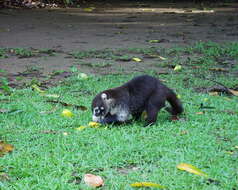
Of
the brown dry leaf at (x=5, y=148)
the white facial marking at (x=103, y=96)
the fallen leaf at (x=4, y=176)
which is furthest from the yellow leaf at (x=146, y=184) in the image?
the white facial marking at (x=103, y=96)

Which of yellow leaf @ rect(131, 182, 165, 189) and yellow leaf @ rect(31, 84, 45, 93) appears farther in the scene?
yellow leaf @ rect(31, 84, 45, 93)

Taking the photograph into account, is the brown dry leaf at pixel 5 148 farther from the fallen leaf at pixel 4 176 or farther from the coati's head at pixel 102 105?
the coati's head at pixel 102 105

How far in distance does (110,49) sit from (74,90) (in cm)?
337

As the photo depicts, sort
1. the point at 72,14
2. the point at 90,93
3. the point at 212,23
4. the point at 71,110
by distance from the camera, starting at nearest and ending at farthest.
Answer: the point at 71,110
the point at 90,93
the point at 212,23
the point at 72,14

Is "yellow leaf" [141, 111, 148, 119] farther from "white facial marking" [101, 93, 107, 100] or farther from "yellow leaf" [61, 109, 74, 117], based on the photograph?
"yellow leaf" [61, 109, 74, 117]

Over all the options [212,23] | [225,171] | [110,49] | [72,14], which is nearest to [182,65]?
[110,49]

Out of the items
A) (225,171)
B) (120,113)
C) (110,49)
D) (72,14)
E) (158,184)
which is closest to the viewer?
(158,184)

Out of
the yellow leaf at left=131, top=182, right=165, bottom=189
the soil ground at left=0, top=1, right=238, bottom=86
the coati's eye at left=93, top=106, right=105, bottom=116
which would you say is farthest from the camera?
the soil ground at left=0, top=1, right=238, bottom=86

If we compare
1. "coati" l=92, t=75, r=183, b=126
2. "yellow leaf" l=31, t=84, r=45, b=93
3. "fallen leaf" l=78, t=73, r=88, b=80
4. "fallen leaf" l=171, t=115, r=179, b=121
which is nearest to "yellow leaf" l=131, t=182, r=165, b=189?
"coati" l=92, t=75, r=183, b=126

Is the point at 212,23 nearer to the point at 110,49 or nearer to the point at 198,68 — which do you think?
the point at 110,49

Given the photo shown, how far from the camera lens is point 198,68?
317 inches

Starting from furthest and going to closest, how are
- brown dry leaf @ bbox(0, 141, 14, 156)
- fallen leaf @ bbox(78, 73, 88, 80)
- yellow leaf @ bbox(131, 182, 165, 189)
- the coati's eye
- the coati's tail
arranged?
fallen leaf @ bbox(78, 73, 88, 80) → the coati's tail → the coati's eye → brown dry leaf @ bbox(0, 141, 14, 156) → yellow leaf @ bbox(131, 182, 165, 189)

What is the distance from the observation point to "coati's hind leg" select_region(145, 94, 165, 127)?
5.11 metres

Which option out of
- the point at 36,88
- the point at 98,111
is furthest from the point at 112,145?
the point at 36,88
